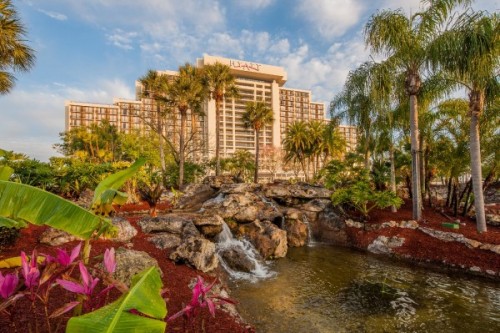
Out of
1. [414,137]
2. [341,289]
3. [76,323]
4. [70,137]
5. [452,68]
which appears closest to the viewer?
[76,323]

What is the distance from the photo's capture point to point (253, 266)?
459 inches

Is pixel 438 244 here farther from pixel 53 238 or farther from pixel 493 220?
pixel 53 238

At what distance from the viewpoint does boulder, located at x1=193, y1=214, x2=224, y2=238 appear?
526 inches

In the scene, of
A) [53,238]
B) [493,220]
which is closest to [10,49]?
[53,238]

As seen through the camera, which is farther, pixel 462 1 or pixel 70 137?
pixel 70 137

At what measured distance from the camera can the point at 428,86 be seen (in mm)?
15562

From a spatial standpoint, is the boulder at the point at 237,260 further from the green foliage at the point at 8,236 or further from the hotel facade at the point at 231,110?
the hotel facade at the point at 231,110

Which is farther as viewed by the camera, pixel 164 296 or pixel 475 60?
pixel 475 60

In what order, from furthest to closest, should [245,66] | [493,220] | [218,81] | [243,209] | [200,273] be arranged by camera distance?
[245,66] → [218,81] → [243,209] → [493,220] → [200,273]

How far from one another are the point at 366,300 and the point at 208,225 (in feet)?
25.0

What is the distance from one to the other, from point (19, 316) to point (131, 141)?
3579 centimetres

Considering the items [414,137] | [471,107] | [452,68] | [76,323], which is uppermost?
[452,68]

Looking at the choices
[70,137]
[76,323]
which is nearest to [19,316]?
[76,323]

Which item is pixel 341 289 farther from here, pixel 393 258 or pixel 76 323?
pixel 76 323
